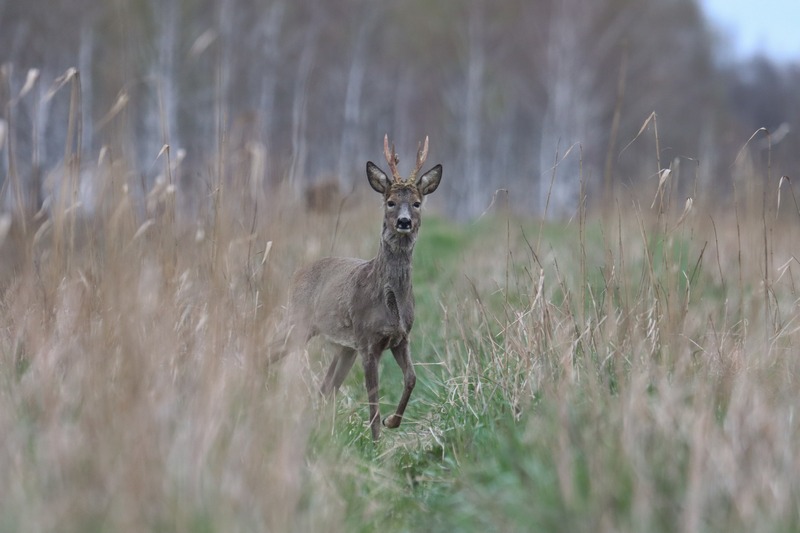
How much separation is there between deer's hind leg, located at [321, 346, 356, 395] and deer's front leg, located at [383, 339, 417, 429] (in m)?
0.58

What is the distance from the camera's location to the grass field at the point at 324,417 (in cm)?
329

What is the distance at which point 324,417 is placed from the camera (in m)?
5.02

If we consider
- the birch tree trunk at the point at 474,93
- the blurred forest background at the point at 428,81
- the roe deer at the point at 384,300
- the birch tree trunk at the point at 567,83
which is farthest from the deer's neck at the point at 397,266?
the birch tree trunk at the point at 474,93

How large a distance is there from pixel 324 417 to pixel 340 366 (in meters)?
1.64

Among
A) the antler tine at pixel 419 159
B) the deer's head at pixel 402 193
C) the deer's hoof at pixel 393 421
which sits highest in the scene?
the antler tine at pixel 419 159

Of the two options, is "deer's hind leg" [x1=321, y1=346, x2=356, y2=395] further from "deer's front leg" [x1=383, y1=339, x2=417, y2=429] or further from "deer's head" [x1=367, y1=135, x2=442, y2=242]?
"deer's head" [x1=367, y1=135, x2=442, y2=242]

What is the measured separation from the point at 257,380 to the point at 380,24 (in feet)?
89.7

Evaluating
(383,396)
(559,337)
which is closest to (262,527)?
(559,337)

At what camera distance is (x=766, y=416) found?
3734 mm

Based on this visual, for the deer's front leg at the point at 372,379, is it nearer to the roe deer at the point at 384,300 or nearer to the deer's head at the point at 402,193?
the roe deer at the point at 384,300

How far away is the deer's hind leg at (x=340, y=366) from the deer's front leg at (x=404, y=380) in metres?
0.58

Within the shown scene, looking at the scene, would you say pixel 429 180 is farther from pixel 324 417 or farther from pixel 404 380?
pixel 324 417

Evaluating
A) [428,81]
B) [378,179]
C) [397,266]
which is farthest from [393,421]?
[428,81]

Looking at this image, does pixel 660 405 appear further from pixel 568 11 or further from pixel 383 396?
pixel 568 11
